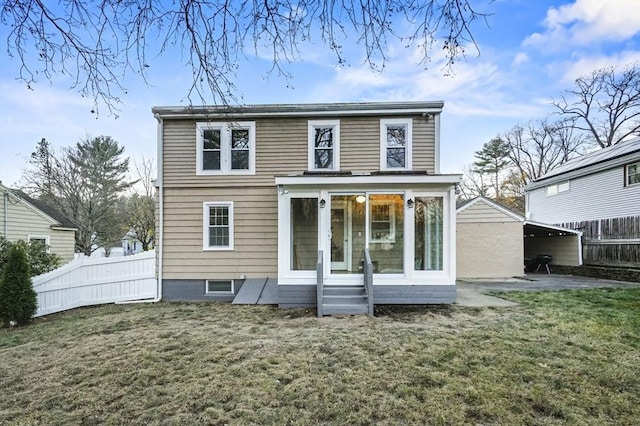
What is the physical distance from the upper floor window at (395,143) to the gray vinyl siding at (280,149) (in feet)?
0.47

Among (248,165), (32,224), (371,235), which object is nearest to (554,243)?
(371,235)

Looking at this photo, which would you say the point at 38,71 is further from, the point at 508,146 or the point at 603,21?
the point at 508,146

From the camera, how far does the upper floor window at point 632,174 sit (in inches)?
471

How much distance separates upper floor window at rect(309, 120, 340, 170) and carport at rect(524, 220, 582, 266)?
8861mm

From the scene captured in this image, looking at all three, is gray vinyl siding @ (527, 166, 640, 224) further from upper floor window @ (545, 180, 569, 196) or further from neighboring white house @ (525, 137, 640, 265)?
upper floor window @ (545, 180, 569, 196)

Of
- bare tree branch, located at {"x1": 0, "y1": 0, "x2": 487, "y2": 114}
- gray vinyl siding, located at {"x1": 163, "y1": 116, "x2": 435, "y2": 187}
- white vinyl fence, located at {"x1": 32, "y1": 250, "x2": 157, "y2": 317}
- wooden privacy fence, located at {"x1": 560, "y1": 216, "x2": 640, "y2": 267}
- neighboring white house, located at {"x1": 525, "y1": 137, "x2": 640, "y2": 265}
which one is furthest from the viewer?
neighboring white house, located at {"x1": 525, "y1": 137, "x2": 640, "y2": 265}

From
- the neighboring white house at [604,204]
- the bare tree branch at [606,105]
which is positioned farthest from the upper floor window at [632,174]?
the bare tree branch at [606,105]

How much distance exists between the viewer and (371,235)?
750 centimetres

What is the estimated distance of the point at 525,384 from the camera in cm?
349

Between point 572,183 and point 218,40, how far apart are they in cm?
1801

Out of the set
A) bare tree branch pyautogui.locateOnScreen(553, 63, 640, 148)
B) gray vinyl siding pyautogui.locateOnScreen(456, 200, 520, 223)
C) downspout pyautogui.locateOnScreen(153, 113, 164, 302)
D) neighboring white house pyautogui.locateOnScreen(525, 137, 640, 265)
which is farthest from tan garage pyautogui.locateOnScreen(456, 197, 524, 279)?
bare tree branch pyautogui.locateOnScreen(553, 63, 640, 148)

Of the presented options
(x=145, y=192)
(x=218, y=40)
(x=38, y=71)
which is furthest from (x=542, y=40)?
(x=145, y=192)

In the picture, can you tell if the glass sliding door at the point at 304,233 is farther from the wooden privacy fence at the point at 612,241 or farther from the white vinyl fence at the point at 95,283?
the wooden privacy fence at the point at 612,241

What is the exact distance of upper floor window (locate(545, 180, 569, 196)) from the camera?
15.8 metres
